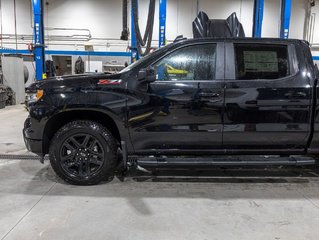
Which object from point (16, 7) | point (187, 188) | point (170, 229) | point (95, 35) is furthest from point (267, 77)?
point (16, 7)

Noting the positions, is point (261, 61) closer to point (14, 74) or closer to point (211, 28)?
point (211, 28)

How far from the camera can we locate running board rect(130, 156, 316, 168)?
354 cm

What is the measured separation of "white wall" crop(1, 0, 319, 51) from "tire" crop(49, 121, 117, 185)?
520 inches

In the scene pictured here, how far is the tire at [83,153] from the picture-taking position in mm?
3643

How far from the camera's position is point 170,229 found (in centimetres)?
279

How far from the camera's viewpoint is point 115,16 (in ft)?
53.5

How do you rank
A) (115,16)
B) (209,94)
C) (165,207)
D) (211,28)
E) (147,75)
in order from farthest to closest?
(115,16) → (211,28) → (209,94) → (147,75) → (165,207)

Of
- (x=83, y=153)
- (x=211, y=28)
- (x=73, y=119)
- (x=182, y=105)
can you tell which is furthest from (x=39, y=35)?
(x=182, y=105)

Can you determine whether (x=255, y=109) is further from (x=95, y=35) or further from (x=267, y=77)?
(x=95, y=35)

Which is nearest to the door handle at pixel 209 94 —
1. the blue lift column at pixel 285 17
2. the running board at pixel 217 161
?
the running board at pixel 217 161

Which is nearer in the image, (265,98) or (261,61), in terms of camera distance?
(265,98)

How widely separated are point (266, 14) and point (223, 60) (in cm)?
1421

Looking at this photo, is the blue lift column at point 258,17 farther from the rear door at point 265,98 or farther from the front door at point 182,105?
the front door at point 182,105

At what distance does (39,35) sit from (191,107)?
602 centimetres
